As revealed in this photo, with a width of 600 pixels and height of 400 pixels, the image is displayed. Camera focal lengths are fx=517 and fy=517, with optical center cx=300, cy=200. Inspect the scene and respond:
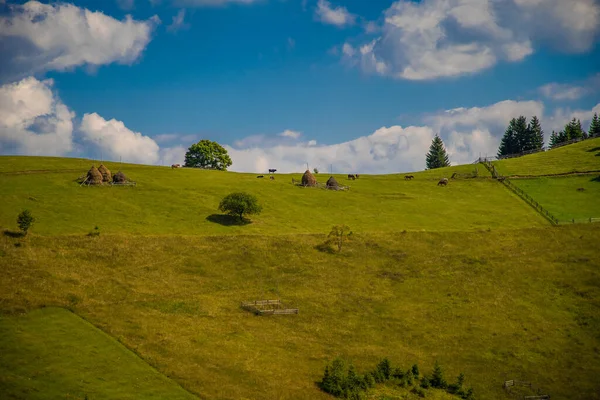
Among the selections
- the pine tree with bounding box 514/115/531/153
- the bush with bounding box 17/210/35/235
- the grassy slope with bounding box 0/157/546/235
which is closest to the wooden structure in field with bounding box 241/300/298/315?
the grassy slope with bounding box 0/157/546/235

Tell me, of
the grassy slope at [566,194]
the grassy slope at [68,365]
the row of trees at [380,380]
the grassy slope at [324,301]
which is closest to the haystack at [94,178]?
the grassy slope at [324,301]

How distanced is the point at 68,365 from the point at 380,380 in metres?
28.5

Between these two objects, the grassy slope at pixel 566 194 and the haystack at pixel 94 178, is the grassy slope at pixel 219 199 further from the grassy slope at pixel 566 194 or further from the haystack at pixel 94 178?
the grassy slope at pixel 566 194

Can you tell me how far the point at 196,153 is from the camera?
162125mm

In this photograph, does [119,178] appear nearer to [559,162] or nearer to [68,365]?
[68,365]

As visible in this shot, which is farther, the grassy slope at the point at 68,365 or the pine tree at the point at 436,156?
the pine tree at the point at 436,156

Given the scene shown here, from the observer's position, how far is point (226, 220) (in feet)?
300

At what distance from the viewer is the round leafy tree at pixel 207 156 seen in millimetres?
160625

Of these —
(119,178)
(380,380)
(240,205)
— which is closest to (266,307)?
(380,380)

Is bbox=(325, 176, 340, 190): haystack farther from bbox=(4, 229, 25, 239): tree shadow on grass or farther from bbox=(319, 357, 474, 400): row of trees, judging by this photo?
bbox=(319, 357, 474, 400): row of trees

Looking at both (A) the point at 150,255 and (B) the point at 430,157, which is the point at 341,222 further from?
(B) the point at 430,157

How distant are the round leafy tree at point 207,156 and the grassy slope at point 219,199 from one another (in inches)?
1194

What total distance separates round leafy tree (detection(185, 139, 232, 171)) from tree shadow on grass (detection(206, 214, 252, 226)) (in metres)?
70.8

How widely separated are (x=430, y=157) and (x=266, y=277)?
438 ft
